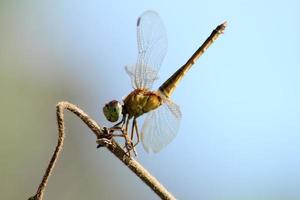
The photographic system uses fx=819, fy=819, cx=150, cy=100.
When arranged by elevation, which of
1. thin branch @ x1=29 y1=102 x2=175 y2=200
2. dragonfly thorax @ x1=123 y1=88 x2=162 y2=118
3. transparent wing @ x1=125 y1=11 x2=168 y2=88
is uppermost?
transparent wing @ x1=125 y1=11 x2=168 y2=88

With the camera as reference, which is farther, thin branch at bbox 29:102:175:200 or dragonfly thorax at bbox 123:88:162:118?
dragonfly thorax at bbox 123:88:162:118

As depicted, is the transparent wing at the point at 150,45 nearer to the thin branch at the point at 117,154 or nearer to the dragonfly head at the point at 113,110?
the dragonfly head at the point at 113,110

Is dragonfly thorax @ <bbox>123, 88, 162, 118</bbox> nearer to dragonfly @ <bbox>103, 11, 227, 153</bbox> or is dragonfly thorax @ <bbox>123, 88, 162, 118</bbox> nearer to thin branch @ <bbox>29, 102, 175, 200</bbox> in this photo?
dragonfly @ <bbox>103, 11, 227, 153</bbox>

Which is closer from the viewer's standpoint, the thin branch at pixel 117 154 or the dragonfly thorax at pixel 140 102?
the thin branch at pixel 117 154

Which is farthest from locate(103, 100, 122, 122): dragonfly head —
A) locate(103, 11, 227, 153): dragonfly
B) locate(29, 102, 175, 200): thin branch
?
locate(29, 102, 175, 200): thin branch


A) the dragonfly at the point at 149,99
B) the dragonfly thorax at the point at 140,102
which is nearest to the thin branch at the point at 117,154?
the dragonfly at the point at 149,99

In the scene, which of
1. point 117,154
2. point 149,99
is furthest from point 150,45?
point 117,154

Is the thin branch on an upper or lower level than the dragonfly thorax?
lower

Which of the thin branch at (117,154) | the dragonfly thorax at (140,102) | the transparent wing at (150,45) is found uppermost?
the transparent wing at (150,45)
